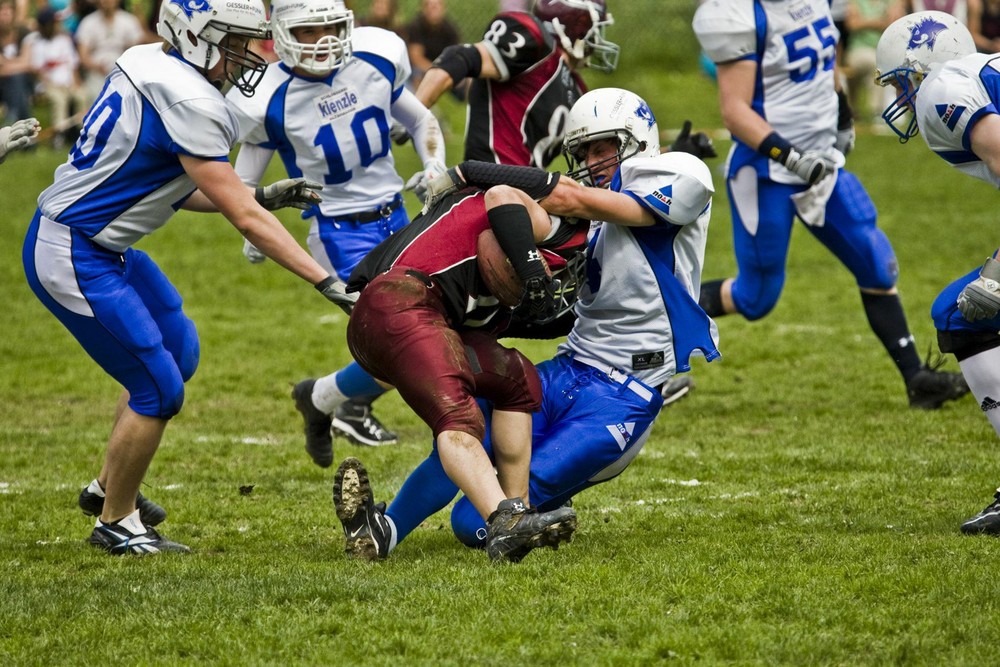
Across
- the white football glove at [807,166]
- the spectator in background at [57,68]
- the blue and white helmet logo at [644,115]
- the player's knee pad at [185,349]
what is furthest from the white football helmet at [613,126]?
the spectator in background at [57,68]

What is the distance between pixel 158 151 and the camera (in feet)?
14.9

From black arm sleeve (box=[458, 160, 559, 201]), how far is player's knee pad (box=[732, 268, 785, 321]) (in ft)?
9.16

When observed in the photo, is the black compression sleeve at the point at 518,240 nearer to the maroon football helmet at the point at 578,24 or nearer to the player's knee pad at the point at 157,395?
the player's knee pad at the point at 157,395

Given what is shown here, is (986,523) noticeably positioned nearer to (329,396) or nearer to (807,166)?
(807,166)

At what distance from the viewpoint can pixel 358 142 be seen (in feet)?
20.4

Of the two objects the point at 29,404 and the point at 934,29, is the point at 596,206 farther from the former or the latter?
the point at 29,404

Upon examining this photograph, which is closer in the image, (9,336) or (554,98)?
(554,98)

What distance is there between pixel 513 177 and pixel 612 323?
623 mm

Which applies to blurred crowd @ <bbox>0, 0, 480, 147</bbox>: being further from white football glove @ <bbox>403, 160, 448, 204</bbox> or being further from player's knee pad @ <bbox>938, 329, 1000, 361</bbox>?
player's knee pad @ <bbox>938, 329, 1000, 361</bbox>

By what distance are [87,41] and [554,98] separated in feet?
35.0

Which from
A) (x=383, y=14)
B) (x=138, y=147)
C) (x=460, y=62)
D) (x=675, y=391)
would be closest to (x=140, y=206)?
(x=138, y=147)

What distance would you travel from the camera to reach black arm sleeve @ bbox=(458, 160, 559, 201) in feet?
14.5

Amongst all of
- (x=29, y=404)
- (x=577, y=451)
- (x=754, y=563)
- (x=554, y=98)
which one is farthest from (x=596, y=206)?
(x=29, y=404)

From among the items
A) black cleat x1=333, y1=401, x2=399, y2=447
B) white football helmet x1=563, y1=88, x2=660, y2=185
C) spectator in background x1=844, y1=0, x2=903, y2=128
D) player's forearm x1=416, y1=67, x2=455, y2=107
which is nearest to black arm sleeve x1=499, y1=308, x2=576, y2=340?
white football helmet x1=563, y1=88, x2=660, y2=185
